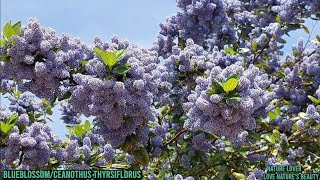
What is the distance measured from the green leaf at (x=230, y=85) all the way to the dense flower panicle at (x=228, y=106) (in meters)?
0.05

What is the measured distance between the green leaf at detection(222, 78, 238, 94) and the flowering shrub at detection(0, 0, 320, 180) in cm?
1

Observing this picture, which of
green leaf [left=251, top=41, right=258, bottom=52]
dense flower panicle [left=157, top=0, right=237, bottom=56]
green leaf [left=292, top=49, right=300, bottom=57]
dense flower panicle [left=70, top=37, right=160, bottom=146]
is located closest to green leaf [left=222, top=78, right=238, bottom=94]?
dense flower panicle [left=70, top=37, right=160, bottom=146]

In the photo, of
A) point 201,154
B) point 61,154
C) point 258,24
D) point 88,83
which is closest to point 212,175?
point 201,154

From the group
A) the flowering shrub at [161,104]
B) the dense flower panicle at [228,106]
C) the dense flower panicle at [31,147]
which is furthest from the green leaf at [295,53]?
the dense flower panicle at [31,147]

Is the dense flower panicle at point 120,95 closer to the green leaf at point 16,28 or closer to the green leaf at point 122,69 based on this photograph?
the green leaf at point 122,69

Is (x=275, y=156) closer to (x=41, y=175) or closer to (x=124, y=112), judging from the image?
(x=124, y=112)

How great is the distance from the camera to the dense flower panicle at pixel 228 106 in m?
3.51

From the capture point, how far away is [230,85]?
3.51m

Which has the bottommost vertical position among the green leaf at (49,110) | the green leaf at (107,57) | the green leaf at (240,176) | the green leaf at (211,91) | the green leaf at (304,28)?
the green leaf at (240,176)

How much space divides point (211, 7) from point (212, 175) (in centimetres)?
188

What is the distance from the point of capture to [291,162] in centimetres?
448

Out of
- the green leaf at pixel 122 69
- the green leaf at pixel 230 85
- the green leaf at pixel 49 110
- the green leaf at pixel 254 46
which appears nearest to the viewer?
the green leaf at pixel 230 85

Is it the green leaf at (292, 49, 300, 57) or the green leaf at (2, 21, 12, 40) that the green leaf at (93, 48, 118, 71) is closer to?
the green leaf at (2, 21, 12, 40)

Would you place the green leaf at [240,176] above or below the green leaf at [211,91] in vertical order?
below
